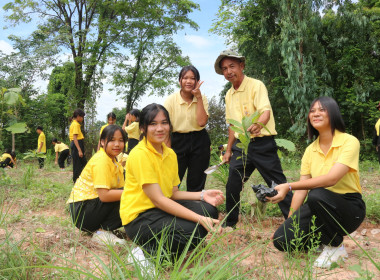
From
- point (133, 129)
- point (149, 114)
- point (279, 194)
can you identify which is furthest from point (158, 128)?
point (133, 129)

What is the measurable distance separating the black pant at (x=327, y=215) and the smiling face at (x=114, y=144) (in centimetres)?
145

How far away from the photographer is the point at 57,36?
541 inches

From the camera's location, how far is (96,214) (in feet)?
8.51

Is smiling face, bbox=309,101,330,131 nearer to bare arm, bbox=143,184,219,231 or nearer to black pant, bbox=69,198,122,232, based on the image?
bare arm, bbox=143,184,219,231

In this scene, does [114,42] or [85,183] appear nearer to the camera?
Answer: [85,183]

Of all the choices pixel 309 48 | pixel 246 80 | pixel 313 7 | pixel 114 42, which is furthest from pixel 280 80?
pixel 246 80

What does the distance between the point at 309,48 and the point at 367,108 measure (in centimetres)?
272

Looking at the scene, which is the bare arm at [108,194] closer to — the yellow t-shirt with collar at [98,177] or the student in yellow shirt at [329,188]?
the yellow t-shirt with collar at [98,177]

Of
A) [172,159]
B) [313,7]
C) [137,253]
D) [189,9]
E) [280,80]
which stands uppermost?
[189,9]

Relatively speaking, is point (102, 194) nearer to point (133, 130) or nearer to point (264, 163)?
point (264, 163)

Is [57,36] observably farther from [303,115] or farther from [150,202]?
[150,202]

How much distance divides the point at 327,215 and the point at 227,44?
1918 centimetres

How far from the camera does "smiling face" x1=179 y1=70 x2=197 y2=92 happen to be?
291 cm

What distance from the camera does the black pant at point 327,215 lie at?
204cm
